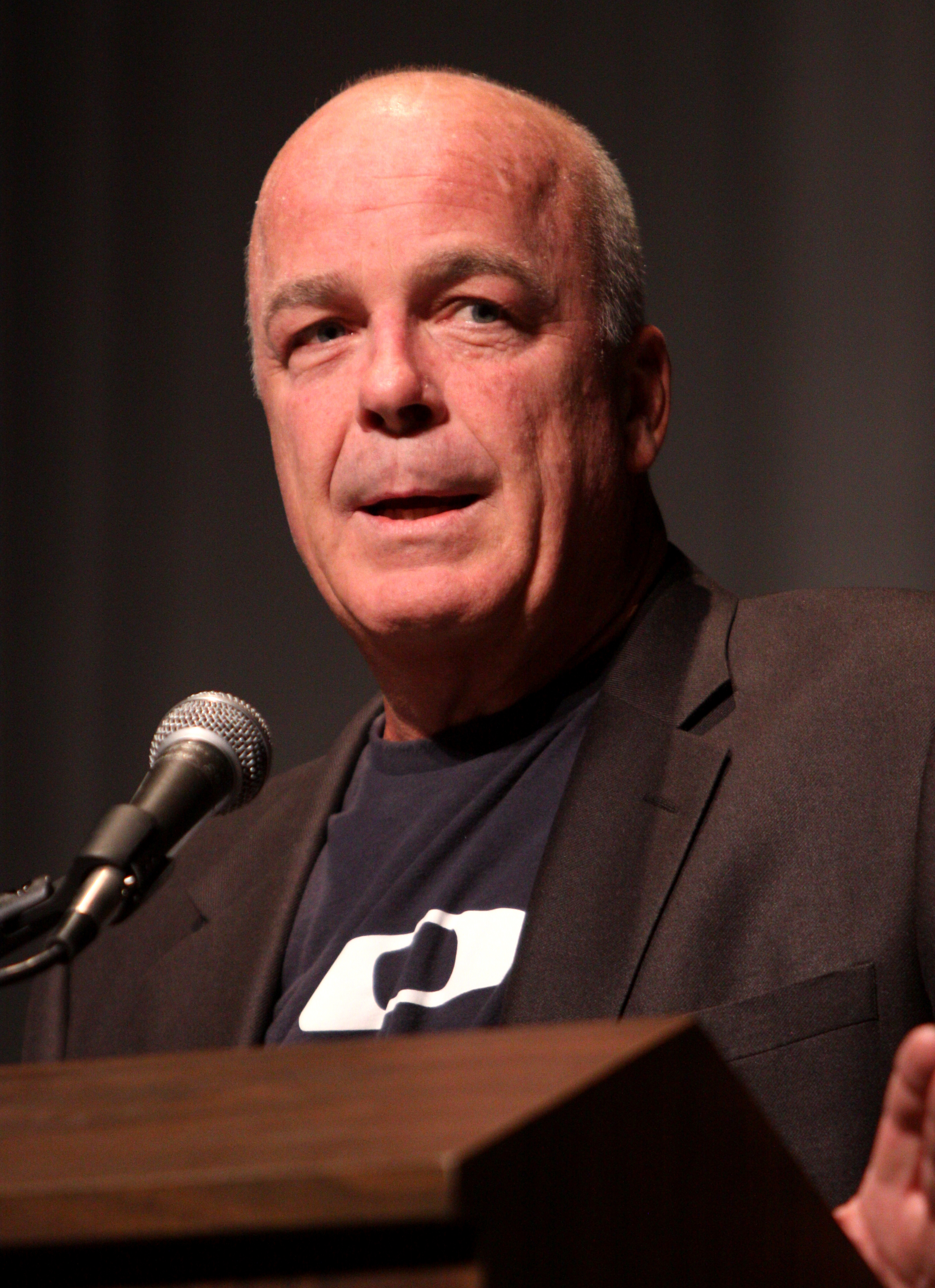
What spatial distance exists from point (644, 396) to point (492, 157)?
374mm

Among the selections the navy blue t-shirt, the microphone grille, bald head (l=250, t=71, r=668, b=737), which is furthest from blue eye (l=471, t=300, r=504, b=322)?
the microphone grille

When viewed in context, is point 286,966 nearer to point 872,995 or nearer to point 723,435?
point 872,995

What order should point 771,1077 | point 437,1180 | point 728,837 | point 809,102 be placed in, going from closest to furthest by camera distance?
point 437,1180 < point 771,1077 < point 728,837 < point 809,102

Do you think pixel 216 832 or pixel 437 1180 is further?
pixel 216 832

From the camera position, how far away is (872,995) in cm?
135

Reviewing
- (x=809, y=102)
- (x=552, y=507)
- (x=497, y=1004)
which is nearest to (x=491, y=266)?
(x=552, y=507)

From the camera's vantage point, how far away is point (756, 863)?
1442 millimetres

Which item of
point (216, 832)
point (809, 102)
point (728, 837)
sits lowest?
point (216, 832)

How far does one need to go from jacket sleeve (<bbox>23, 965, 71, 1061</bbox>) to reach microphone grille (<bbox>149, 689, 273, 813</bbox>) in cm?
98

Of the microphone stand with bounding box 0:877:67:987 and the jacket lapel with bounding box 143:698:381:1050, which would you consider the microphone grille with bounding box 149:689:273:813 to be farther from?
the jacket lapel with bounding box 143:698:381:1050

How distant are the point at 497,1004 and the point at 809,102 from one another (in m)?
1.87

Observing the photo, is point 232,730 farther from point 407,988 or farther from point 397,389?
point 397,389

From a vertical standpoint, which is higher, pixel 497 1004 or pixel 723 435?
pixel 723 435

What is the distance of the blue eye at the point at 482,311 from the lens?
5.70ft
